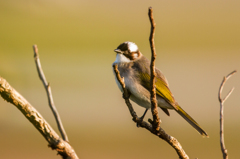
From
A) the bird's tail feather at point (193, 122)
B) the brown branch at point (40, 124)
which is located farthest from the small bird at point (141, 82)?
the brown branch at point (40, 124)

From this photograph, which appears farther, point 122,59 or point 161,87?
point 122,59

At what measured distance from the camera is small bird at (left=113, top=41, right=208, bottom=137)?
458 cm

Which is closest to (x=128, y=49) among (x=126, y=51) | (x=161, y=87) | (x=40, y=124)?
(x=126, y=51)

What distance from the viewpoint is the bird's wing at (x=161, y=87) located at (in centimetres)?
459

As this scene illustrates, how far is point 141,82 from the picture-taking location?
473 cm

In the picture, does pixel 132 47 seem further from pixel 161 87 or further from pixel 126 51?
pixel 161 87

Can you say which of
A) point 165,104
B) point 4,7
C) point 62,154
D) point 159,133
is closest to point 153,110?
point 159,133

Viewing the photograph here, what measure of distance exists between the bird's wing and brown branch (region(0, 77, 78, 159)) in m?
2.68

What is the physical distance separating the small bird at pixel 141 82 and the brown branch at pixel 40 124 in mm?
2311

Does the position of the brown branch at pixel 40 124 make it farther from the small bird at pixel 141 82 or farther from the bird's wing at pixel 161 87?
the bird's wing at pixel 161 87

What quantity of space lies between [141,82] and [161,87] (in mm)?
277

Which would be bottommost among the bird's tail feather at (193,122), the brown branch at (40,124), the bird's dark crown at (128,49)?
the bird's tail feather at (193,122)

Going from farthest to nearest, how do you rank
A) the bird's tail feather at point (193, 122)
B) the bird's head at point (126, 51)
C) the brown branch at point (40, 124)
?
the bird's head at point (126, 51) → the bird's tail feather at point (193, 122) → the brown branch at point (40, 124)

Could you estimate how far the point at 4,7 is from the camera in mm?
7250
